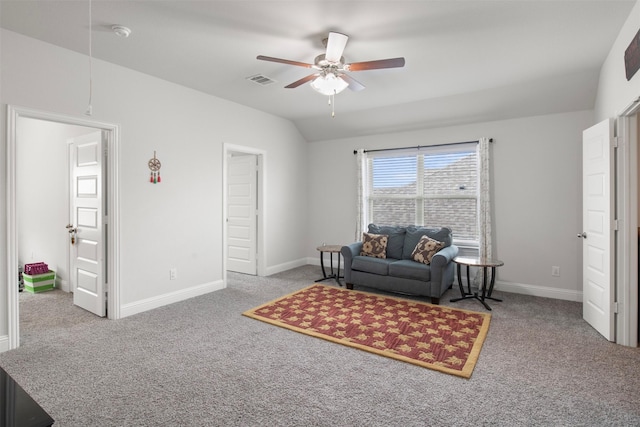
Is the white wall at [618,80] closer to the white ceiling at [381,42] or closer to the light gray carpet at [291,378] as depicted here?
the white ceiling at [381,42]

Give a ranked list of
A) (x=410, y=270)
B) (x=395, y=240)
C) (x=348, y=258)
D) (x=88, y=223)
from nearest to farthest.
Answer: (x=88, y=223) < (x=410, y=270) < (x=348, y=258) < (x=395, y=240)

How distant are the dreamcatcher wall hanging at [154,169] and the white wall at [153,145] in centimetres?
6

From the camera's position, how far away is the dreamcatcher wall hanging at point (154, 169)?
13.4 feet

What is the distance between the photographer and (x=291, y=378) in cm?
253

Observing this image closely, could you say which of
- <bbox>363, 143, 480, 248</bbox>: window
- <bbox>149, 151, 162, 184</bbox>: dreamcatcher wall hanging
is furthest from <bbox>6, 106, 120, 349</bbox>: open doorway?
<bbox>363, 143, 480, 248</bbox>: window

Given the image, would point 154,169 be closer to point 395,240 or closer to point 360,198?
point 360,198

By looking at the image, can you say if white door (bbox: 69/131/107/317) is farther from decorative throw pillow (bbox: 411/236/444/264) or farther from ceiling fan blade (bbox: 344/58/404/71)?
decorative throw pillow (bbox: 411/236/444/264)

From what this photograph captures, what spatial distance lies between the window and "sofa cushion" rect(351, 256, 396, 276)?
119cm

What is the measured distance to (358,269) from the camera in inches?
193

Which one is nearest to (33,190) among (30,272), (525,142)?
(30,272)

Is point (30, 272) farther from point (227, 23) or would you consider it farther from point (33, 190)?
point (227, 23)

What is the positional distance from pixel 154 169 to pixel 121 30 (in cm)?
162

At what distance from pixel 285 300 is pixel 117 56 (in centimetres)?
334

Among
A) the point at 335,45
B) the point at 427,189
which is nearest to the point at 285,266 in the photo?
the point at 427,189
